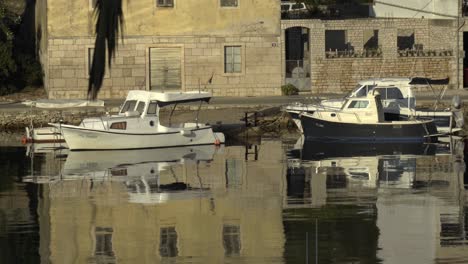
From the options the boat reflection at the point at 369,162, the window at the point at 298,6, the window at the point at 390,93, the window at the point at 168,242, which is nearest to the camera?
the window at the point at 168,242

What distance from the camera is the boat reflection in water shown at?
2672cm

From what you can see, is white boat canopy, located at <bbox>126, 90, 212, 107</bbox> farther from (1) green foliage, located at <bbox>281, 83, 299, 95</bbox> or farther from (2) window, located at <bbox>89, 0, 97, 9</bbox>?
(2) window, located at <bbox>89, 0, 97, 9</bbox>

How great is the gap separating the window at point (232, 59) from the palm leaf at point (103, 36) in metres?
4.34

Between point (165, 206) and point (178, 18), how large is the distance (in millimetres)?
24517

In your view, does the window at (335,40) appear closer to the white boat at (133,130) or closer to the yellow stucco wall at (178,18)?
the yellow stucco wall at (178,18)

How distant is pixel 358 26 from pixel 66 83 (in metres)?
12.3

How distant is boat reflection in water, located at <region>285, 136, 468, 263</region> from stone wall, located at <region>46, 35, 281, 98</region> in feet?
31.7

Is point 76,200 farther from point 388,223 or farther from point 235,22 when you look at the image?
point 235,22

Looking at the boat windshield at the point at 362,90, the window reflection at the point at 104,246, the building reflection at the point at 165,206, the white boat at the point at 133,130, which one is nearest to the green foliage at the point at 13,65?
the white boat at the point at 133,130

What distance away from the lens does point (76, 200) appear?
33656mm

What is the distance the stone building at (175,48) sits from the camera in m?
55.5

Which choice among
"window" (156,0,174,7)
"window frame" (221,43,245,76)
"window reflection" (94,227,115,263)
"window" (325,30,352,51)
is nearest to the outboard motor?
"window frame" (221,43,245,76)

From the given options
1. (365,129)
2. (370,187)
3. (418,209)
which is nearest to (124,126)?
(365,129)

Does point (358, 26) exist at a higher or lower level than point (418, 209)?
higher
